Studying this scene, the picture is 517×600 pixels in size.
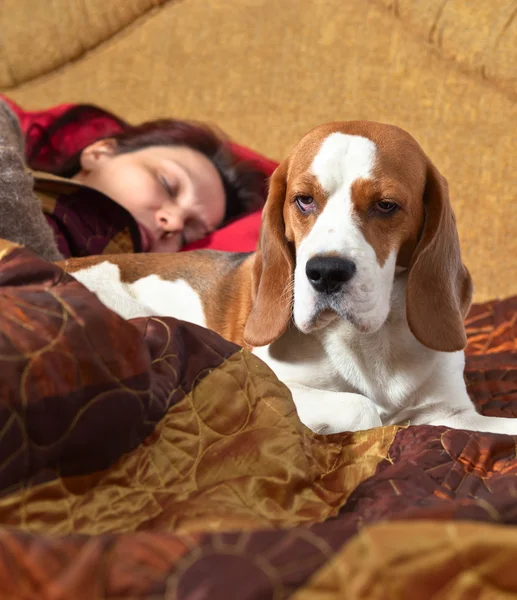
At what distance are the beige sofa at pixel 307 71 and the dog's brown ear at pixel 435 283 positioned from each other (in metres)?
0.96

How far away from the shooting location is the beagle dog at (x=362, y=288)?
51.4 inches

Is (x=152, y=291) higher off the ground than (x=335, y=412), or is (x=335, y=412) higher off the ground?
(x=335, y=412)

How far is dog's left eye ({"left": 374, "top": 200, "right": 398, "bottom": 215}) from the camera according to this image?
135cm

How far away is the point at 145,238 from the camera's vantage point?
2297 millimetres

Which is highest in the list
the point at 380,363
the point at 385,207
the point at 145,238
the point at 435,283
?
the point at 385,207

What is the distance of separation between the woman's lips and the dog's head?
2.69 ft

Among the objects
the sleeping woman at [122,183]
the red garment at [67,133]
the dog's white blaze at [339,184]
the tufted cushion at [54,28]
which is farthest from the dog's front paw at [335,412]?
the tufted cushion at [54,28]

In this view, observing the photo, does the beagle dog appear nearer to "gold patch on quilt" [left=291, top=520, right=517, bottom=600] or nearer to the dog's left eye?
the dog's left eye

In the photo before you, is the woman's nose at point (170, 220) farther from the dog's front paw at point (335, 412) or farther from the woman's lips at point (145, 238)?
the dog's front paw at point (335, 412)

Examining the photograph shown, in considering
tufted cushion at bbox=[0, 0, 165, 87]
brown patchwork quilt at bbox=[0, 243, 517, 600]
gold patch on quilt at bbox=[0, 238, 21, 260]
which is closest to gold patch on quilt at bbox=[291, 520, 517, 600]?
brown patchwork quilt at bbox=[0, 243, 517, 600]

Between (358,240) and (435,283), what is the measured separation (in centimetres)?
23

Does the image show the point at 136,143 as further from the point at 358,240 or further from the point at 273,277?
the point at 358,240

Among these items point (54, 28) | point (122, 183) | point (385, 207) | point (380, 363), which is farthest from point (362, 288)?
point (54, 28)

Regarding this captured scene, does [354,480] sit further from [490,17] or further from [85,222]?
[490,17]
